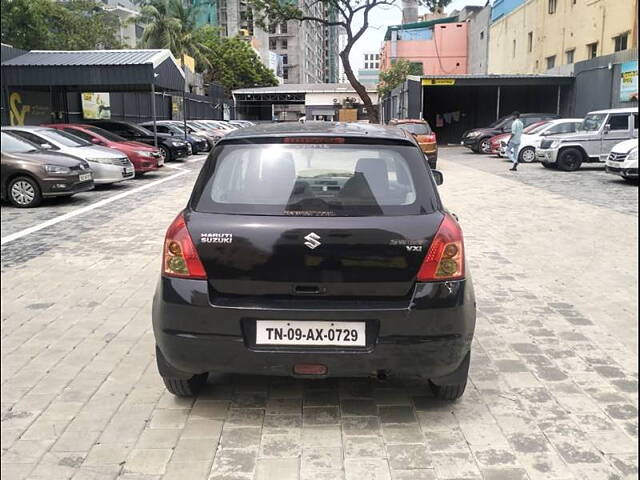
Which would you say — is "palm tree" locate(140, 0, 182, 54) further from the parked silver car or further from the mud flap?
the mud flap

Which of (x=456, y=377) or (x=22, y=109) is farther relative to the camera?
(x=456, y=377)

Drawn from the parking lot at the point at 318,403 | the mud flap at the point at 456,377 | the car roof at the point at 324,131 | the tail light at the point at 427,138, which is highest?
the car roof at the point at 324,131

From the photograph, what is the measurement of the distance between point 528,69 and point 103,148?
98.7ft

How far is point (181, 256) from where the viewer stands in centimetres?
339

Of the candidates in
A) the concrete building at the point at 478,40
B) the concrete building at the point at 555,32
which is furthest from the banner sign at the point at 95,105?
the concrete building at the point at 478,40

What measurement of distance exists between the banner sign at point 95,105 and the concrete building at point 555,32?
21.2m

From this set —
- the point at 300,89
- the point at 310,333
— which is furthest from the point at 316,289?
the point at 300,89

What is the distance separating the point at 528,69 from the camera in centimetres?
3850

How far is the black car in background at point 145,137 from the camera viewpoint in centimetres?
2142

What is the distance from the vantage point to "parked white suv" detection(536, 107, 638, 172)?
1897cm

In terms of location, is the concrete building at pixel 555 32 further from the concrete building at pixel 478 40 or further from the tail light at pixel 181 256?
the tail light at pixel 181 256

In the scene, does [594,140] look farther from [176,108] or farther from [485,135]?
[176,108]

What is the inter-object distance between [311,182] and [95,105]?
25.8m

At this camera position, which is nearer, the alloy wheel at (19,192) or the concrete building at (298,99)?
the alloy wheel at (19,192)
